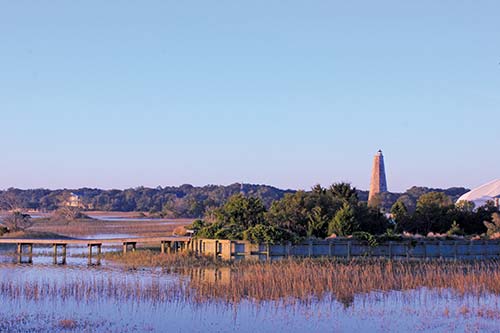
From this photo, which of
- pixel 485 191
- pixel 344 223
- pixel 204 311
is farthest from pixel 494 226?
pixel 485 191

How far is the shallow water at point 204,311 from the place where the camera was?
21.9 m

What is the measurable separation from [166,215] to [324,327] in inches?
4762

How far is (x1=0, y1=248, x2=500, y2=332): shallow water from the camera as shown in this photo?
71.8ft

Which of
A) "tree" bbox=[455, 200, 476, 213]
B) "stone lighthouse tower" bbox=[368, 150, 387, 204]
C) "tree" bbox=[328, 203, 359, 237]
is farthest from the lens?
"stone lighthouse tower" bbox=[368, 150, 387, 204]

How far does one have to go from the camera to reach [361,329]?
21938 millimetres

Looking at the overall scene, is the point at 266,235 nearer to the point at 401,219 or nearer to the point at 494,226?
the point at 401,219

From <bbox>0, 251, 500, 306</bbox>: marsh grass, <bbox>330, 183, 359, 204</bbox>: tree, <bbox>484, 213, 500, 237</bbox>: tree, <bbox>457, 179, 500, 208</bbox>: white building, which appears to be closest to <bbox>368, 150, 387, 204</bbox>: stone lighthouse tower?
<bbox>457, 179, 500, 208</bbox>: white building

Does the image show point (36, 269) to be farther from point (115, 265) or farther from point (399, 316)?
point (399, 316)

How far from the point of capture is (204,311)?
24438mm

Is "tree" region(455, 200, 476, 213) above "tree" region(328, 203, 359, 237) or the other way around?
above

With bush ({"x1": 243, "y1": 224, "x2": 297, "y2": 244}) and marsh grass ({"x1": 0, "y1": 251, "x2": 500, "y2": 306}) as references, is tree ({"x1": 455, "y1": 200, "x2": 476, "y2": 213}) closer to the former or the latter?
bush ({"x1": 243, "y1": 224, "x2": 297, "y2": 244})

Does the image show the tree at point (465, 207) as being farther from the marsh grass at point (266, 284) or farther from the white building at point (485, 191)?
the white building at point (485, 191)

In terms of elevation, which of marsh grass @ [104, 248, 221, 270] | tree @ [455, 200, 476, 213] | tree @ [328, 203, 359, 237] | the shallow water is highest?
tree @ [455, 200, 476, 213]

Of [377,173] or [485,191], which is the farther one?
[377,173]
